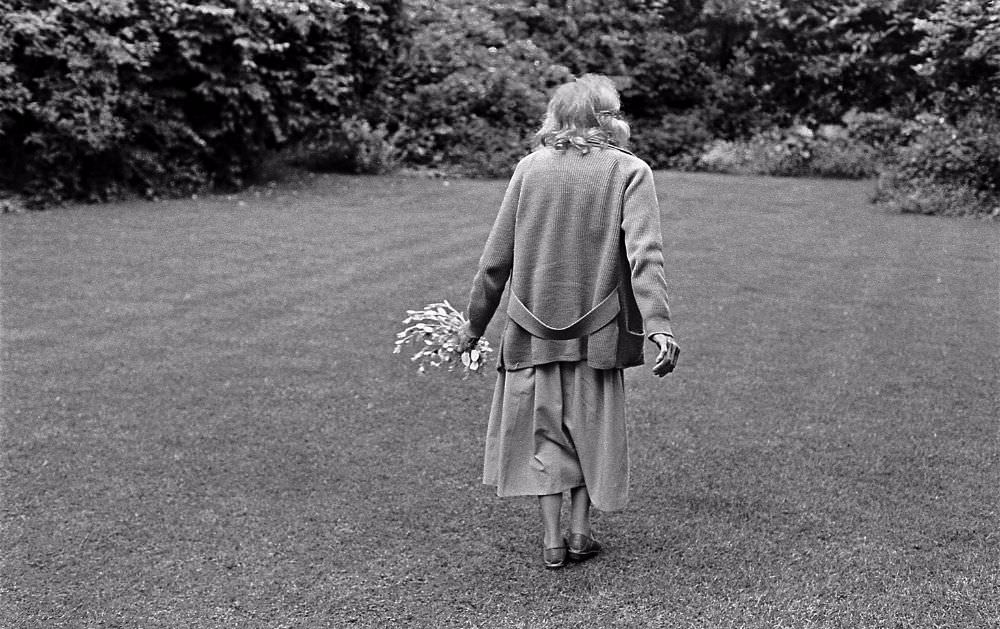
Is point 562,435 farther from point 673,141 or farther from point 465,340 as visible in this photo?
point 673,141

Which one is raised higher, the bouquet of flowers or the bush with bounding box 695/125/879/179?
the bouquet of flowers

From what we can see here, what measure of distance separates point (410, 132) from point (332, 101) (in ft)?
6.48

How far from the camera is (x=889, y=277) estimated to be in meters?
8.41

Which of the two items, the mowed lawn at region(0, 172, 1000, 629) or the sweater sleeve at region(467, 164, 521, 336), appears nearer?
the mowed lawn at region(0, 172, 1000, 629)

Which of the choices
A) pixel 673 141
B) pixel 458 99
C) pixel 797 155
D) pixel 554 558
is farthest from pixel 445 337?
pixel 673 141

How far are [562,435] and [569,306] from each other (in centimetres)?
45

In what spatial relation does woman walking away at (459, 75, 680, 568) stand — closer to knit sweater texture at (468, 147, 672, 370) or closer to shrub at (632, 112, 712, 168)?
knit sweater texture at (468, 147, 672, 370)

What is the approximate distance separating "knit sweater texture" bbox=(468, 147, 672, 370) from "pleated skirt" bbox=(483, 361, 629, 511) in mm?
80

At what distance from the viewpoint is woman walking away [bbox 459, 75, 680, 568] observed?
3.67 metres

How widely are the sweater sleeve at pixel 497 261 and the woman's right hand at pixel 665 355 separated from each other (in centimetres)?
66

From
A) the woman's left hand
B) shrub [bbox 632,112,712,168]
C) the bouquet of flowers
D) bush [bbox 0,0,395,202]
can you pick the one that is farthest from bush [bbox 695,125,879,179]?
the woman's left hand

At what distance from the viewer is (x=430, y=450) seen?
4984 millimetres

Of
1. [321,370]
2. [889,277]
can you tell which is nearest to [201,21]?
[321,370]

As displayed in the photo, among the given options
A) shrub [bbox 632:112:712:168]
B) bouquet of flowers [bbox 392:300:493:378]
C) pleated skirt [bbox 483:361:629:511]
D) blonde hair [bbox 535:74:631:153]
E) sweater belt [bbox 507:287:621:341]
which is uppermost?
blonde hair [bbox 535:74:631:153]
